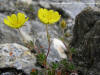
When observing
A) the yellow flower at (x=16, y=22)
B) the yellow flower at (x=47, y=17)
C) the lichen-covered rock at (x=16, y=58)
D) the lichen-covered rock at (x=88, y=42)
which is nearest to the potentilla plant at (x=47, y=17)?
the yellow flower at (x=47, y=17)

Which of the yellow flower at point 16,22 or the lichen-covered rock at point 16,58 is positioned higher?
the yellow flower at point 16,22

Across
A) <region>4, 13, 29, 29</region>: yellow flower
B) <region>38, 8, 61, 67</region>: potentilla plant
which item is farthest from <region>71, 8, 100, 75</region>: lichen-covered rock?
<region>4, 13, 29, 29</region>: yellow flower

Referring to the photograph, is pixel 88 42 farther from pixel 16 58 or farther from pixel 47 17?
pixel 16 58

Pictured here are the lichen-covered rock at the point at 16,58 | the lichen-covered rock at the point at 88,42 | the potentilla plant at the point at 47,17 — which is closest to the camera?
the potentilla plant at the point at 47,17

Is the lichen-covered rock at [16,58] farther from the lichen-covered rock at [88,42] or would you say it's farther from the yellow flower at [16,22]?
the lichen-covered rock at [88,42]

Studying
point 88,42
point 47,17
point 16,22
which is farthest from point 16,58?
point 88,42

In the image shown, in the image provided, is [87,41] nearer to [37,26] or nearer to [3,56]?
[3,56]

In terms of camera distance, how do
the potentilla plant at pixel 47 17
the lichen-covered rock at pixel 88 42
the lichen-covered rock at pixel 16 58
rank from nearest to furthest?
1. the potentilla plant at pixel 47 17
2. the lichen-covered rock at pixel 88 42
3. the lichen-covered rock at pixel 16 58
